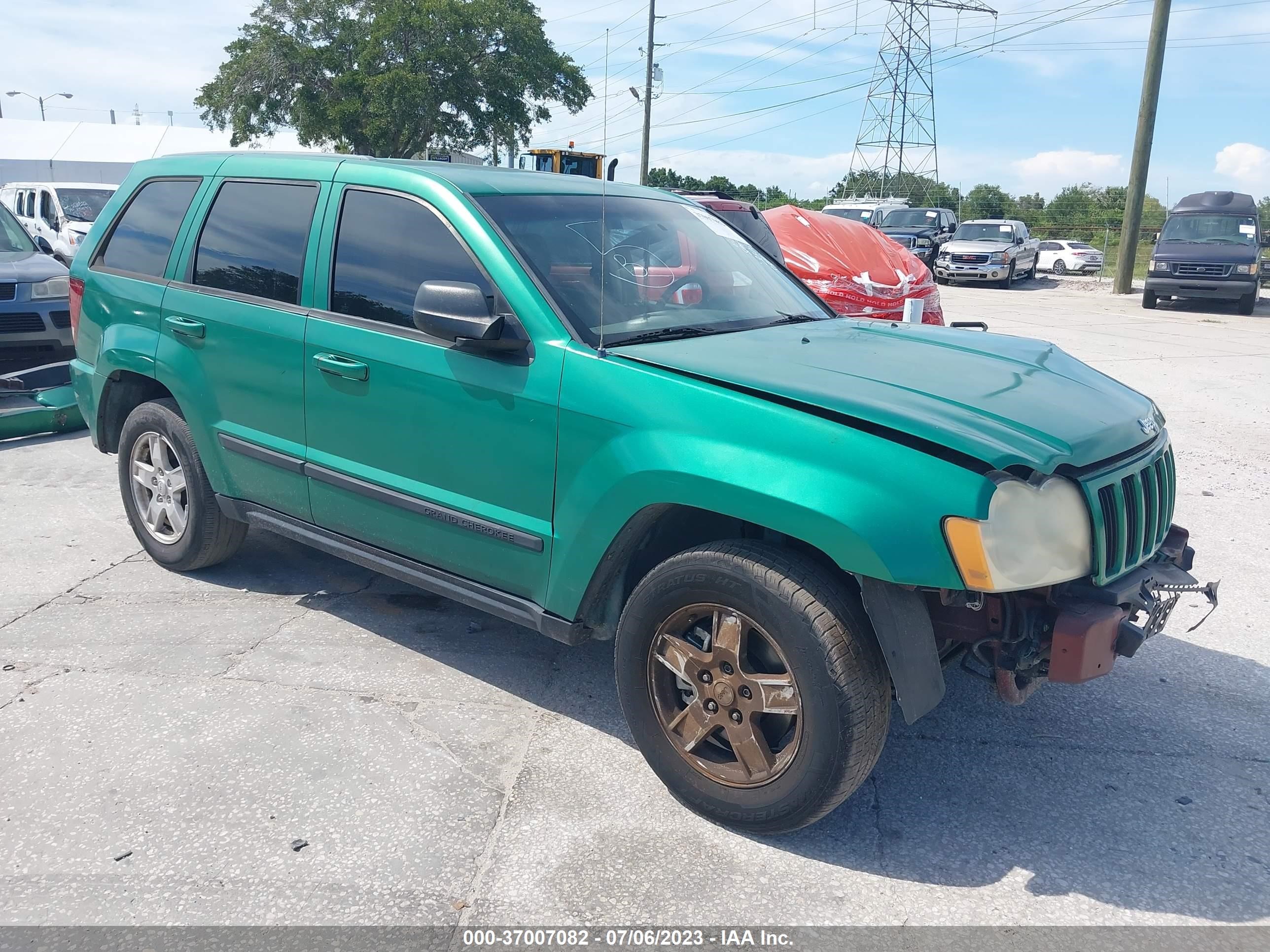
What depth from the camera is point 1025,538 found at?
265 cm

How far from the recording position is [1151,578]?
305 cm

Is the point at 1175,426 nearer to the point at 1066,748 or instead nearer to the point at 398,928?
the point at 1066,748

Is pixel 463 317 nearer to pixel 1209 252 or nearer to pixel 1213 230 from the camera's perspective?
pixel 1209 252

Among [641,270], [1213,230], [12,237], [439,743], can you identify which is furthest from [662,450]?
[1213,230]

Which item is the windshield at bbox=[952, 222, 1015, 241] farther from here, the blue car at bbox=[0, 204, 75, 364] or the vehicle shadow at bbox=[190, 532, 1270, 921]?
the vehicle shadow at bbox=[190, 532, 1270, 921]

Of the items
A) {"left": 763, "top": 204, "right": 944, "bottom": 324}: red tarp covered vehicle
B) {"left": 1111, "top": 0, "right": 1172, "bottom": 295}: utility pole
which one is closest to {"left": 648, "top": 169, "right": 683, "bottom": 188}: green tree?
{"left": 1111, "top": 0, "right": 1172, "bottom": 295}: utility pole

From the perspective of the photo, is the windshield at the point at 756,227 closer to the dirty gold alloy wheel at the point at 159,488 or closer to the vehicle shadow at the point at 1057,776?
the vehicle shadow at the point at 1057,776

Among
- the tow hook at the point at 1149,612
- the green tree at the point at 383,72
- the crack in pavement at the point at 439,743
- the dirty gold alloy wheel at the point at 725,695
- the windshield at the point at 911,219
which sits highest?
the green tree at the point at 383,72

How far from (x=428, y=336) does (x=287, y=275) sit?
2.93 feet

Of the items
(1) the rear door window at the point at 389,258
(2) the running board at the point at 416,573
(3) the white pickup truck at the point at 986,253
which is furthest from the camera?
(3) the white pickup truck at the point at 986,253

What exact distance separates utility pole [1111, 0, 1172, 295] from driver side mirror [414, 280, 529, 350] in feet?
78.2

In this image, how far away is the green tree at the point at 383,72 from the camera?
38.6 meters

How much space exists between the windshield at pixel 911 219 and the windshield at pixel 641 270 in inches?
925

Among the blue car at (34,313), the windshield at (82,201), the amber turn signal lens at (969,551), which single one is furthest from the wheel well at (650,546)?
the windshield at (82,201)
